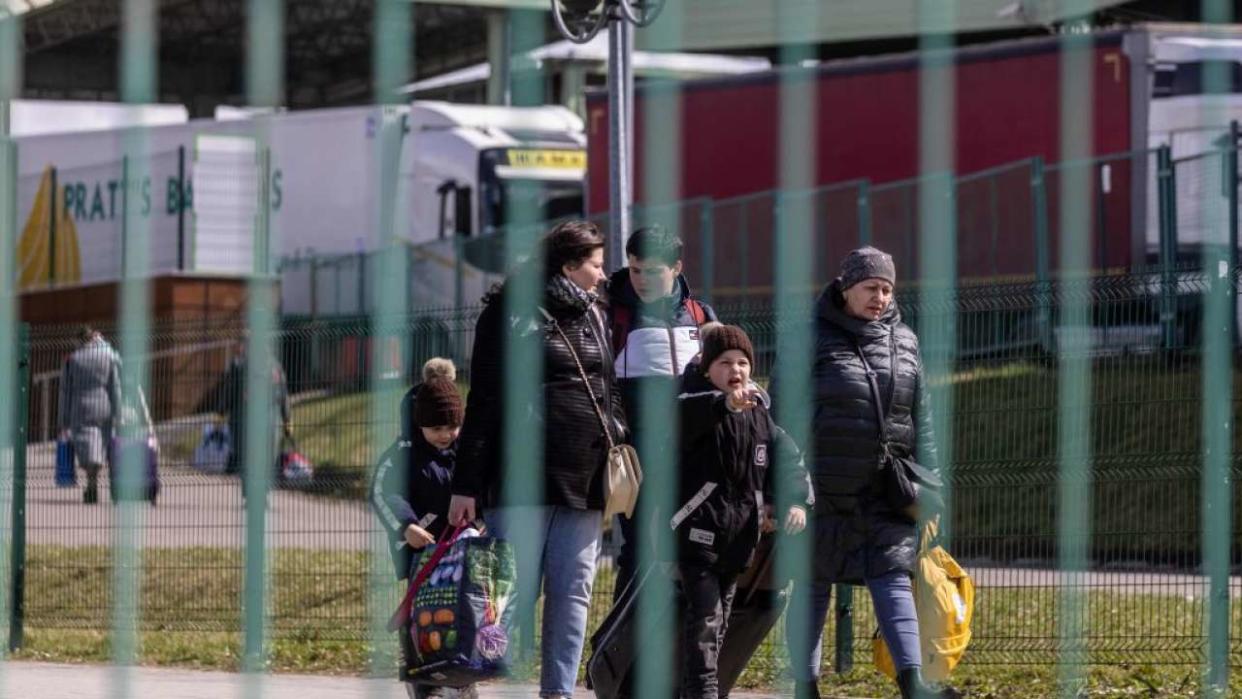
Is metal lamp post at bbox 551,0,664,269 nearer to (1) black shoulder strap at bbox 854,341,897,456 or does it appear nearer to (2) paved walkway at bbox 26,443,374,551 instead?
(2) paved walkway at bbox 26,443,374,551

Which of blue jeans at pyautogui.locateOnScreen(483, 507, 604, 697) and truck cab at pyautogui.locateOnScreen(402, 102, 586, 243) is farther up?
truck cab at pyautogui.locateOnScreen(402, 102, 586, 243)

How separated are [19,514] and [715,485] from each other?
4.90 metres

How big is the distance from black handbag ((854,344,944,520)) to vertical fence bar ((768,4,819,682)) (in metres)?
0.20

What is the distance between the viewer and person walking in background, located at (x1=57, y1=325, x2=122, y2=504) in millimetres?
6035

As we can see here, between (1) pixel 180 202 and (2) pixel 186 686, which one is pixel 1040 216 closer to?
(2) pixel 186 686

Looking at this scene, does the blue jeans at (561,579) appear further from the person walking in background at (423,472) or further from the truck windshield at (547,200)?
the truck windshield at (547,200)

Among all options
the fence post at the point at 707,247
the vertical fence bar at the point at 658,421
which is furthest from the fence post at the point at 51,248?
the vertical fence bar at the point at 658,421

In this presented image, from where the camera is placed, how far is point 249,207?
15.3ft

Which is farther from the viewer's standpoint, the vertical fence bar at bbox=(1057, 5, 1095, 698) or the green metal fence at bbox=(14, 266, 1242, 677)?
the green metal fence at bbox=(14, 266, 1242, 677)

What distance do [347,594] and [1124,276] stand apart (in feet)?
13.5

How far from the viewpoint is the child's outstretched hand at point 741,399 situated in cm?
661

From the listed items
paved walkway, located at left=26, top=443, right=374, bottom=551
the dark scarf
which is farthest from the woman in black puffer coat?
paved walkway, located at left=26, top=443, right=374, bottom=551

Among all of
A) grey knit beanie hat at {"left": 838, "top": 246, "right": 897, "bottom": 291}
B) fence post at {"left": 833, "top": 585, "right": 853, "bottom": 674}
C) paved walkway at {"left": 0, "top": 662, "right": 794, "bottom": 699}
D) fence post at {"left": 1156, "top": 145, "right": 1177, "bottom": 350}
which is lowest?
paved walkway at {"left": 0, "top": 662, "right": 794, "bottom": 699}

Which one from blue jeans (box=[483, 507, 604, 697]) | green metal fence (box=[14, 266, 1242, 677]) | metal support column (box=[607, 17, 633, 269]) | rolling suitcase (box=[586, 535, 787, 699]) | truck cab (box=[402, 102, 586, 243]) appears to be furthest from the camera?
truck cab (box=[402, 102, 586, 243])
